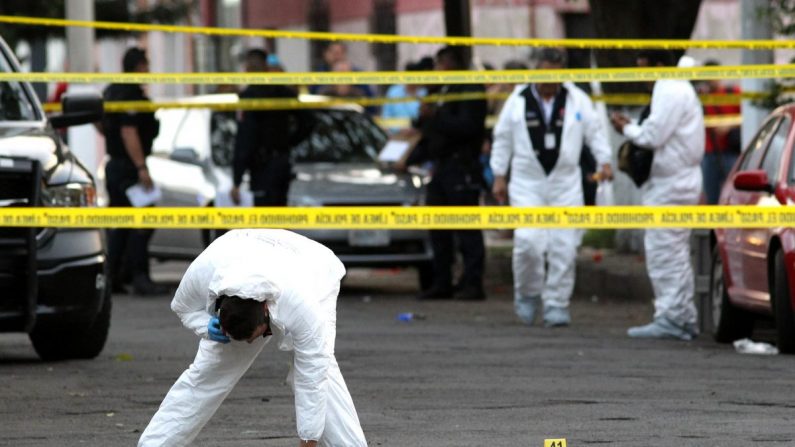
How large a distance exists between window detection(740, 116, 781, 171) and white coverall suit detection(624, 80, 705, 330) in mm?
306

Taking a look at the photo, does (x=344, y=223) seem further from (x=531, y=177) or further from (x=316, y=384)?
(x=531, y=177)

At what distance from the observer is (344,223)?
9.62 m

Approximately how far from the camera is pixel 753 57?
53.9 ft

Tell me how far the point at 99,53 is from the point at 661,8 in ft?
97.9

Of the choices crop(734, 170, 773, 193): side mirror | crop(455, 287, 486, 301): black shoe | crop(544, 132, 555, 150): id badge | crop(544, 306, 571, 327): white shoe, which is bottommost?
crop(455, 287, 486, 301): black shoe

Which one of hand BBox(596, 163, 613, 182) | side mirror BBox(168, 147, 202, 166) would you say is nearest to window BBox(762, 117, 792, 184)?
hand BBox(596, 163, 613, 182)

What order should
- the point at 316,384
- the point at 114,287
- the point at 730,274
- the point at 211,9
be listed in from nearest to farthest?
1. the point at 316,384
2. the point at 730,274
3. the point at 114,287
4. the point at 211,9

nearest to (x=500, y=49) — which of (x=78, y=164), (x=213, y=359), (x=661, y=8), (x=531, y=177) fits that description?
(x=661, y=8)

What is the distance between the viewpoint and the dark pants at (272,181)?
53.1ft

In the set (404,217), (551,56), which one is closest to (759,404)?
(404,217)

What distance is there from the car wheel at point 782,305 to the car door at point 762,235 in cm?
29

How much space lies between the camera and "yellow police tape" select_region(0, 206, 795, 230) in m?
9.64

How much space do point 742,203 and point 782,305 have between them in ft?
3.85

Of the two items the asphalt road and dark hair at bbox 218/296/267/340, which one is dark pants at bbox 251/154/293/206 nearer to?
the asphalt road
